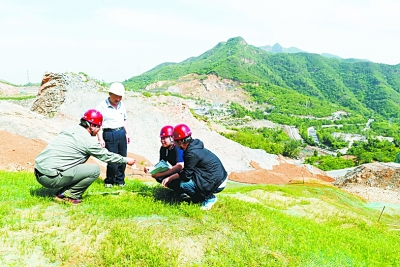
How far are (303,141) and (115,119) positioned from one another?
131 m

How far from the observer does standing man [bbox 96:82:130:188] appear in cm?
898

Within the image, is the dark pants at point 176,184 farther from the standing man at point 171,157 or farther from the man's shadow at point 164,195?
the man's shadow at point 164,195

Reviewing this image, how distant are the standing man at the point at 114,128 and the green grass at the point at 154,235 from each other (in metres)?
0.71

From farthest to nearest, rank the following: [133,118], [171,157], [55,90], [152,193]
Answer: [133,118]
[55,90]
[152,193]
[171,157]

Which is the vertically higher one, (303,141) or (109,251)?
(109,251)

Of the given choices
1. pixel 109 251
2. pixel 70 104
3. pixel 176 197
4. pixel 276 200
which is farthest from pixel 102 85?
pixel 109 251

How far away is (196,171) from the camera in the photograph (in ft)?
23.8

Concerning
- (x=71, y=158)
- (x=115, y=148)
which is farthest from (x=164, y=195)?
(x=71, y=158)

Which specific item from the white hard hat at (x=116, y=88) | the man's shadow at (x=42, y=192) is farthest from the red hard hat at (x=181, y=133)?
the man's shadow at (x=42, y=192)

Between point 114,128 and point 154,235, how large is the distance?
4014 mm

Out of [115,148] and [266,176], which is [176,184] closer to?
[115,148]

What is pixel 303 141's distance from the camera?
132m

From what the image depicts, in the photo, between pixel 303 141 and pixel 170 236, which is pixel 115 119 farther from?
pixel 303 141

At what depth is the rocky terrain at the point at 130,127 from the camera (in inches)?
784
